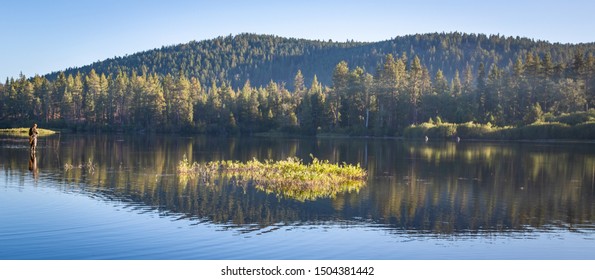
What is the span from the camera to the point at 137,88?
15138cm

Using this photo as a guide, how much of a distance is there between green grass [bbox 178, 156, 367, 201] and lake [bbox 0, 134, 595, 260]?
3.68 feet

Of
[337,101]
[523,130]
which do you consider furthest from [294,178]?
[337,101]

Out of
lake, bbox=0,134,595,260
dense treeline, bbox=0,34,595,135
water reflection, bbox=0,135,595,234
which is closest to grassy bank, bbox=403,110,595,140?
dense treeline, bbox=0,34,595,135

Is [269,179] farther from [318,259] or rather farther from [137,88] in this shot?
[137,88]

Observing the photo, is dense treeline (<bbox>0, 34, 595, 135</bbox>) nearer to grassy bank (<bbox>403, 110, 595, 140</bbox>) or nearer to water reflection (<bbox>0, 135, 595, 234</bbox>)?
grassy bank (<bbox>403, 110, 595, 140</bbox>)

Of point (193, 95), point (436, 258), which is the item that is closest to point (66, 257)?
point (436, 258)

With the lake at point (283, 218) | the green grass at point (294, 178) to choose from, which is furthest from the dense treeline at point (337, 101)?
the lake at point (283, 218)

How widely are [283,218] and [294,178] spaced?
1095 centimetres

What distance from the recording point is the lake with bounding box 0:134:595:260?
1991 cm

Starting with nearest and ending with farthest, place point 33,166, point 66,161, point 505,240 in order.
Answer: point 505,240
point 33,166
point 66,161

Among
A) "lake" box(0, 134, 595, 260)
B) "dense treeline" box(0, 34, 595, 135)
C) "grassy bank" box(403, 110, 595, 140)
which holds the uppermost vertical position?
"dense treeline" box(0, 34, 595, 135)

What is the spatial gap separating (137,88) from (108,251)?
453 ft

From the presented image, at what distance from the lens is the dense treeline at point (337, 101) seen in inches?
4663

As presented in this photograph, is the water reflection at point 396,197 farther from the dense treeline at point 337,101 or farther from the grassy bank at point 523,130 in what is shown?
the dense treeline at point 337,101
